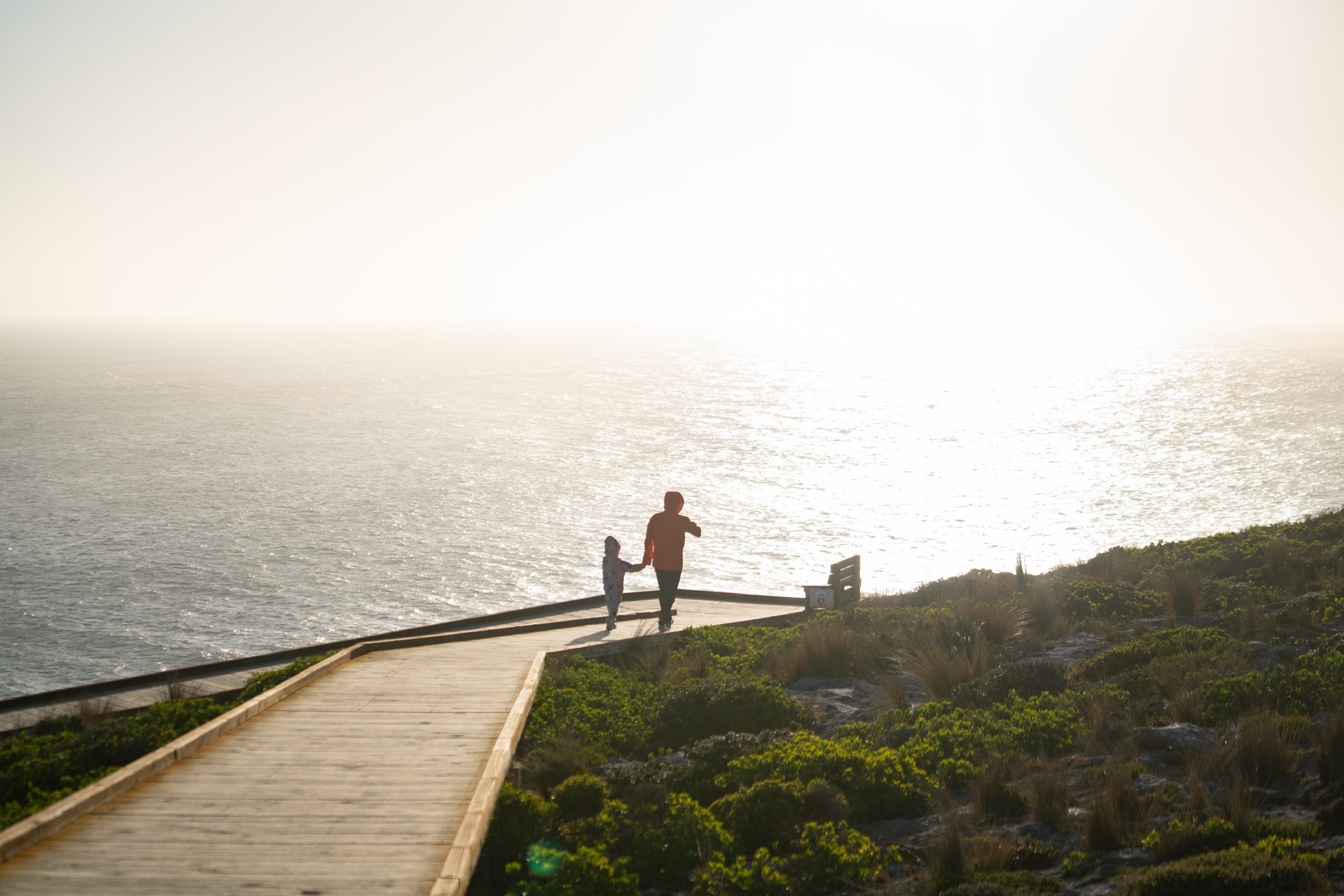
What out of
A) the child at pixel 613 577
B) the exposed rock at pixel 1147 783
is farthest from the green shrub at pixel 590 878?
the child at pixel 613 577

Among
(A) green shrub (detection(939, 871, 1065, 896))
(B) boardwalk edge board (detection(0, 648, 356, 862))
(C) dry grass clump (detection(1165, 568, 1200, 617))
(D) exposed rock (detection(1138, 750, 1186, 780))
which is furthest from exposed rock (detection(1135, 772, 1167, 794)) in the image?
(B) boardwalk edge board (detection(0, 648, 356, 862))

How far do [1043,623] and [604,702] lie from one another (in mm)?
7225

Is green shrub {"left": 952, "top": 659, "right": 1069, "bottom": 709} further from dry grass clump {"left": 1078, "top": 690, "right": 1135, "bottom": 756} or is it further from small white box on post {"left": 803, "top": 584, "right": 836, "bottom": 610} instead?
small white box on post {"left": 803, "top": 584, "right": 836, "bottom": 610}

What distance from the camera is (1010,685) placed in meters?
10.9

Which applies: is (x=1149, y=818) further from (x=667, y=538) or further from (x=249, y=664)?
(x=249, y=664)

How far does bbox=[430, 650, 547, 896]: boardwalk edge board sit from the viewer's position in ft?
18.4

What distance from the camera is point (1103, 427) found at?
10188 centimetres

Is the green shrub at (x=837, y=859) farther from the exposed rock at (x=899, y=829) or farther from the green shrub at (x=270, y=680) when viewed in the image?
the green shrub at (x=270, y=680)

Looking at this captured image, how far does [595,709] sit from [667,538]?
4.05 m

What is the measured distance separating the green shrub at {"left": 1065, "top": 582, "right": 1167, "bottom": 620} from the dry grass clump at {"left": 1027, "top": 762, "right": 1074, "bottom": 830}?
717 centimetres

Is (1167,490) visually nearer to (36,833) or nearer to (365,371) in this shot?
(36,833)

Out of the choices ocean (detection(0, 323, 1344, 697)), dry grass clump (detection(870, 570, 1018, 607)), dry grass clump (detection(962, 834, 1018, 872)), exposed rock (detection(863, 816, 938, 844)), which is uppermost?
dry grass clump (detection(962, 834, 1018, 872))

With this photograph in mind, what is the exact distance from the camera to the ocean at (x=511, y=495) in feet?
130

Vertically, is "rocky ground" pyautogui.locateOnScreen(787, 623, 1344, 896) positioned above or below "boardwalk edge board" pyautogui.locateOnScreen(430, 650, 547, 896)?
below
